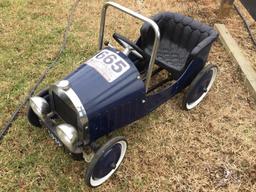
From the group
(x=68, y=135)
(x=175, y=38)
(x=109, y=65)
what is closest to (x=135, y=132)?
(x=109, y=65)

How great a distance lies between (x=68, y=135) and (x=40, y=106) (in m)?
0.45

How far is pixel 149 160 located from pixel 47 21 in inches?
106

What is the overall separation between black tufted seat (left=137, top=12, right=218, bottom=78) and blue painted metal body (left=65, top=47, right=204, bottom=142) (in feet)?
2.29

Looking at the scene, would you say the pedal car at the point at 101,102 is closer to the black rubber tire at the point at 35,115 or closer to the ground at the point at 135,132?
the black rubber tire at the point at 35,115

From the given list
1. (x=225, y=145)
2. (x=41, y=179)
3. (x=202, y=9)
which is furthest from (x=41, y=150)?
(x=202, y=9)

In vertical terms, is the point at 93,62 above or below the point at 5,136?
above

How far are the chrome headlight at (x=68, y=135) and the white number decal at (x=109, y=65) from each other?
53 cm

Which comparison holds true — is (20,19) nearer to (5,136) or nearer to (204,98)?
(5,136)

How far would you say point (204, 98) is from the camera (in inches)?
163

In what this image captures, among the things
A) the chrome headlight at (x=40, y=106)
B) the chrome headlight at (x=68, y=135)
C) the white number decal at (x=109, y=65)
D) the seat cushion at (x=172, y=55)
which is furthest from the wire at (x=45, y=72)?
the seat cushion at (x=172, y=55)

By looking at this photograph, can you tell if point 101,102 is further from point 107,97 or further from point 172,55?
point 172,55

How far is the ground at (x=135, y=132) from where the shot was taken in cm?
324

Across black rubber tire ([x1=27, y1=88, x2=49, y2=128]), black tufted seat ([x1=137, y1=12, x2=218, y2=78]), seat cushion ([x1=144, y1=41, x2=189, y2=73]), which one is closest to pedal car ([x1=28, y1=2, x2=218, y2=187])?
black rubber tire ([x1=27, y1=88, x2=49, y2=128])

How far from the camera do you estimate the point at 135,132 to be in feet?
11.9
